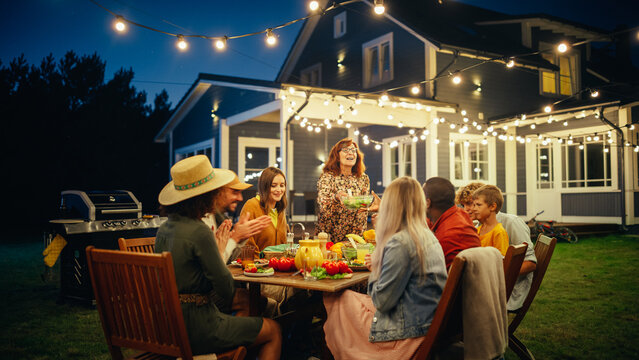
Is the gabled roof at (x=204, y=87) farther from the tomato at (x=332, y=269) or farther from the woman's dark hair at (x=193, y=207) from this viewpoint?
the woman's dark hair at (x=193, y=207)

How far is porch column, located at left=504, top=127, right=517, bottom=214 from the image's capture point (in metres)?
13.3

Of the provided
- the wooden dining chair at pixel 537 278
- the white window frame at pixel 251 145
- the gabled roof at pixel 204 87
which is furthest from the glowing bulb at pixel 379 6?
the white window frame at pixel 251 145

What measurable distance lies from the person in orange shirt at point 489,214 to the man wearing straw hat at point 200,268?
6.40 feet

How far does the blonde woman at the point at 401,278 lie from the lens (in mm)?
2322

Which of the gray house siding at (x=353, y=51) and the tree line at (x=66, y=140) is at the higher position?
the gray house siding at (x=353, y=51)

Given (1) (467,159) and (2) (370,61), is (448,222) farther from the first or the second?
(2) (370,61)

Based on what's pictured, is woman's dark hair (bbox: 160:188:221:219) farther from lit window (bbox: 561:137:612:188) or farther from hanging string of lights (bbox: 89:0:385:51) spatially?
lit window (bbox: 561:137:612:188)

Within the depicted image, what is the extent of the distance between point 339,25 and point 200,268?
14.7 m

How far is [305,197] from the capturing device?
13.3m

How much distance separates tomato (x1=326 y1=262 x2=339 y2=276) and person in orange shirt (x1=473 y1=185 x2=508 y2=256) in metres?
1.37

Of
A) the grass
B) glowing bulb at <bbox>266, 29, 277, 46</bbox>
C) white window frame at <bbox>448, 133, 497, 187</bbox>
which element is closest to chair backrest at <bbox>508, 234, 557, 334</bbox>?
the grass

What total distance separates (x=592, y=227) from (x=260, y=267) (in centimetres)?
1120

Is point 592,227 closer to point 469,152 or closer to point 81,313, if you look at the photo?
point 469,152

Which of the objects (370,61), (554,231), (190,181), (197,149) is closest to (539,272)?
(190,181)
